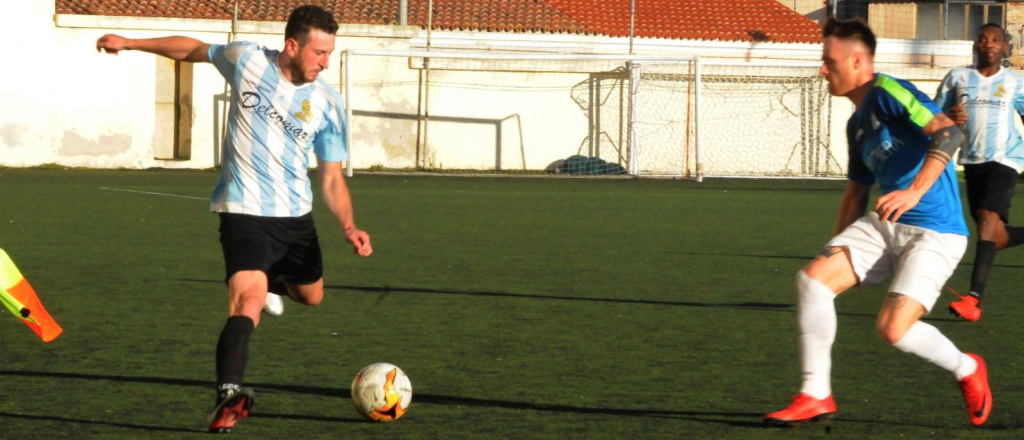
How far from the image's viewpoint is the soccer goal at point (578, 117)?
88.1 feet

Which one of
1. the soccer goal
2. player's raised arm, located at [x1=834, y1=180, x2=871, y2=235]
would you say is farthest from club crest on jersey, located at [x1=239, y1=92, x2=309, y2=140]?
the soccer goal

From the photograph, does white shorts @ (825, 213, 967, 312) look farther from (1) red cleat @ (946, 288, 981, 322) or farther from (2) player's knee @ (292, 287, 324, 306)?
(1) red cleat @ (946, 288, 981, 322)

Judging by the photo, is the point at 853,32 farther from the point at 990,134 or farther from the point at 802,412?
the point at 990,134

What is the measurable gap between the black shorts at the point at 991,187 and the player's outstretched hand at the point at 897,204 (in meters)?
4.02

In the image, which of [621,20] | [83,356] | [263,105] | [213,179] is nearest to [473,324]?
[83,356]

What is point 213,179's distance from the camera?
22.3 metres

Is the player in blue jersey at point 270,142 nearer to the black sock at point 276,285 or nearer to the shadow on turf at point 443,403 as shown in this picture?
the black sock at point 276,285

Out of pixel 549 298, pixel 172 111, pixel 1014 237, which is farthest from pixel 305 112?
pixel 172 111

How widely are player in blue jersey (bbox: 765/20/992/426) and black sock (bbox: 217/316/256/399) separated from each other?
6.26 ft

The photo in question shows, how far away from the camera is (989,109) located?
870 centimetres

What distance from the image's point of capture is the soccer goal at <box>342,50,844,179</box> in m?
26.8

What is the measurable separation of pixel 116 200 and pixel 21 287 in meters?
11.1

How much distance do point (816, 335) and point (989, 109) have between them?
13.9ft

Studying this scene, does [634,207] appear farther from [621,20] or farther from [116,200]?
[621,20]
